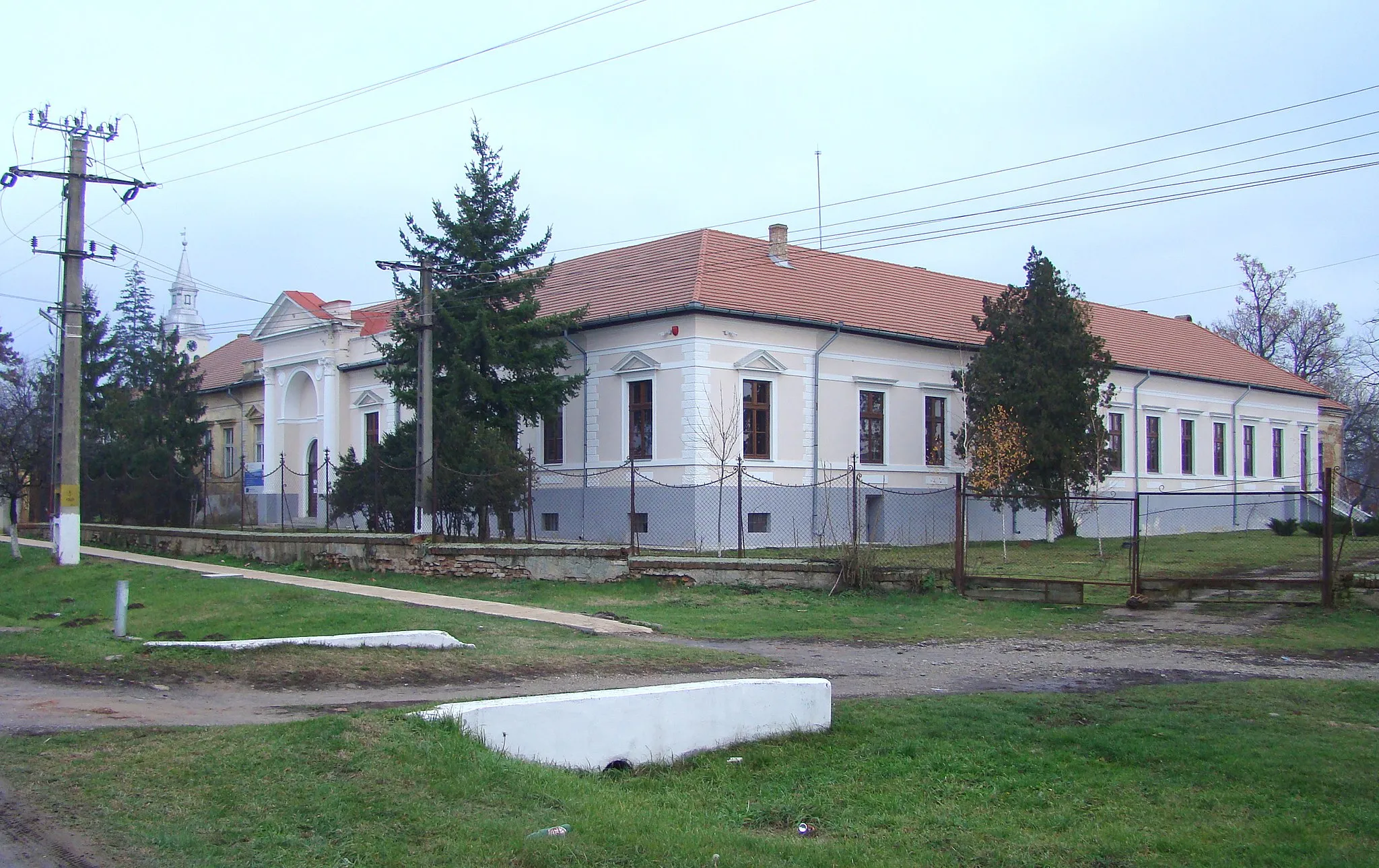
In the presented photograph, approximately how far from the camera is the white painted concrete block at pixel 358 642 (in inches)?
438

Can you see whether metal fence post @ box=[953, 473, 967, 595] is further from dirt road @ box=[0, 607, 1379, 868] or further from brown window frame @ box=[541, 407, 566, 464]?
brown window frame @ box=[541, 407, 566, 464]

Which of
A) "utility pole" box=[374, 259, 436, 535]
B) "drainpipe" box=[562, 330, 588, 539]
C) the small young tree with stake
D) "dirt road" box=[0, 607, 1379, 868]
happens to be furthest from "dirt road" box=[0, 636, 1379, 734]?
"drainpipe" box=[562, 330, 588, 539]

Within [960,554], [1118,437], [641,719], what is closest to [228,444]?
[1118,437]

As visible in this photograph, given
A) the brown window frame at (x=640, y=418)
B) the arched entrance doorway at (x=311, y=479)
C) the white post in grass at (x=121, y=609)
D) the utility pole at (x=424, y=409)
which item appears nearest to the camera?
the white post in grass at (x=121, y=609)

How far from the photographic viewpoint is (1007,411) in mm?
30688

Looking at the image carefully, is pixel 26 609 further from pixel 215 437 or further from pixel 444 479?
pixel 215 437

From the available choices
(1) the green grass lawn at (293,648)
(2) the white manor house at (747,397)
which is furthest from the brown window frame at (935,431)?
(1) the green grass lawn at (293,648)

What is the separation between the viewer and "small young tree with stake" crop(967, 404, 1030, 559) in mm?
29594

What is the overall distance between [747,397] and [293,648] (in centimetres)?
1893

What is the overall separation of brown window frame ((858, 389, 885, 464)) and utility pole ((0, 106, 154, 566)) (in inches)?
738

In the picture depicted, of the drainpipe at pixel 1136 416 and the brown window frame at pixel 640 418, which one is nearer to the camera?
the brown window frame at pixel 640 418

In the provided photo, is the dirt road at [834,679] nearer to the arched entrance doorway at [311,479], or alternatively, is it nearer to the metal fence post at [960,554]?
the metal fence post at [960,554]

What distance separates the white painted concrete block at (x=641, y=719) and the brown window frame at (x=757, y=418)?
63.5ft

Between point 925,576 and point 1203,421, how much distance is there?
3017 centimetres
